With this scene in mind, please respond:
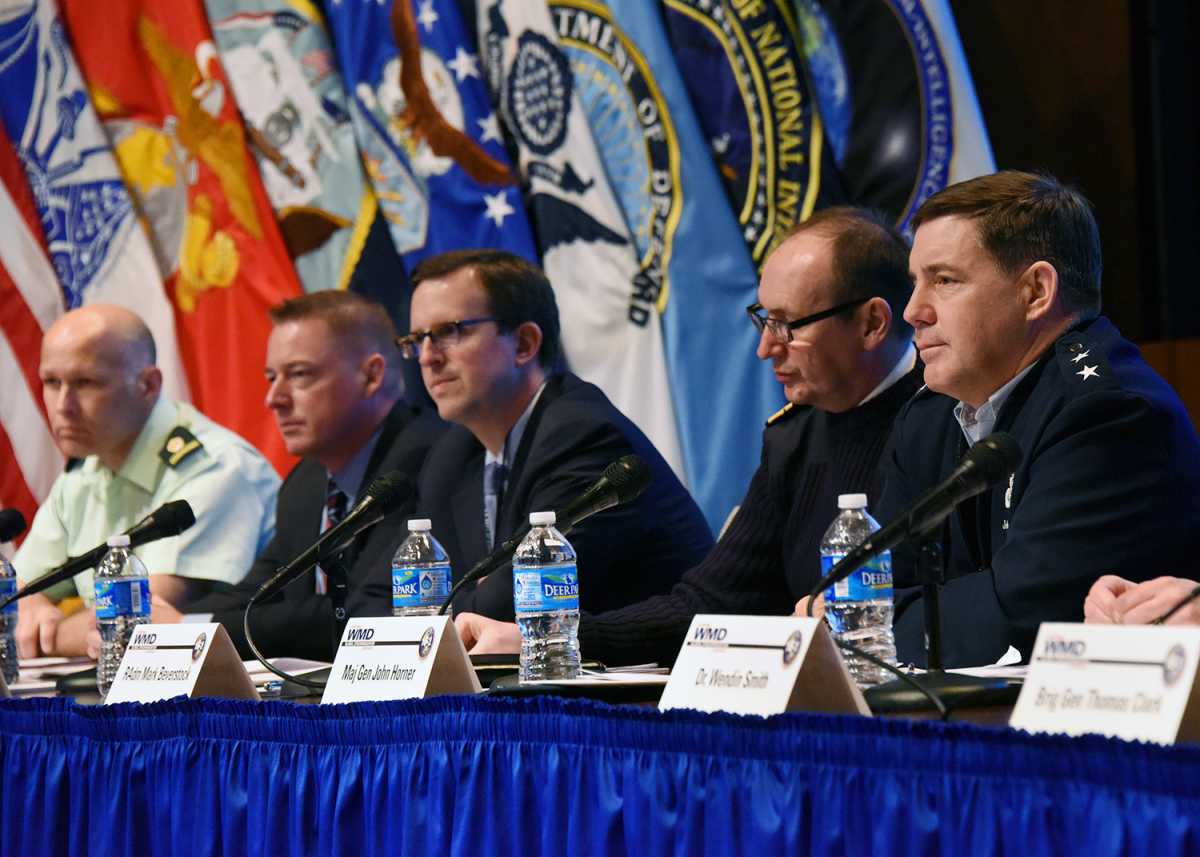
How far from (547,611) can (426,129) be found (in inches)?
116

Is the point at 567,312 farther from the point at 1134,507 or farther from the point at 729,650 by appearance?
the point at 729,650

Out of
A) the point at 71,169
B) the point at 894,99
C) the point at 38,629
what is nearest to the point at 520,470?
the point at 38,629

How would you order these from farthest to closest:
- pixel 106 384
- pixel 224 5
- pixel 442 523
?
1. pixel 224 5
2. pixel 106 384
3. pixel 442 523

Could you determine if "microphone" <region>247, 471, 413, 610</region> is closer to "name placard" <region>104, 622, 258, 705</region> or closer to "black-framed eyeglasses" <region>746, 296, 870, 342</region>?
"name placard" <region>104, 622, 258, 705</region>

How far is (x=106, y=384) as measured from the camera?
4.62 m

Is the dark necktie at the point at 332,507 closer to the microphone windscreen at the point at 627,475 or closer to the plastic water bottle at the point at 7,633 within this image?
the plastic water bottle at the point at 7,633

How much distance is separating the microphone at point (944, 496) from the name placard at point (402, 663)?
0.53m

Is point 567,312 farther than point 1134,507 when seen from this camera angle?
Yes

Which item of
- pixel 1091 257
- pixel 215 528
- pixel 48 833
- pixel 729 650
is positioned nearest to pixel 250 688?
pixel 48 833

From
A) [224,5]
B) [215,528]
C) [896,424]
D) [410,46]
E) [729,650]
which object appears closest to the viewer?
[729,650]

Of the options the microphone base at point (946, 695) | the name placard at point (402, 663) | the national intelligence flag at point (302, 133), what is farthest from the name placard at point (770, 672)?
the national intelligence flag at point (302, 133)

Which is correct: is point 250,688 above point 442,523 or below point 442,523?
below

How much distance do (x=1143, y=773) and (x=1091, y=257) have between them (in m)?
1.45

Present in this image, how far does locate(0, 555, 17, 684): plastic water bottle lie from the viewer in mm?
3255
